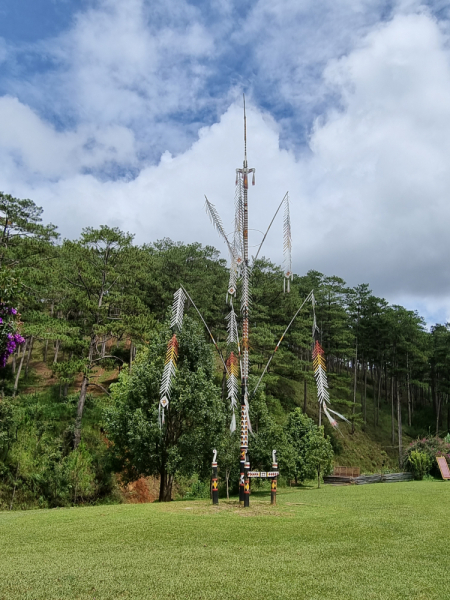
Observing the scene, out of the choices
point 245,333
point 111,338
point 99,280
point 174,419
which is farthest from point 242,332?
point 111,338

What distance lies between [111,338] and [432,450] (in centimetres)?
1825

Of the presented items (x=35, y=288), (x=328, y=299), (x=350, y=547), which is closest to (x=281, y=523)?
(x=350, y=547)

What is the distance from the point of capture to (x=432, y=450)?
917 inches

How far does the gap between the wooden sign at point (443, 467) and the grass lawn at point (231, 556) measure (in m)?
14.2

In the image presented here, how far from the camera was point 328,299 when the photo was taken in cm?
4022

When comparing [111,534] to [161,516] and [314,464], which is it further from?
[314,464]

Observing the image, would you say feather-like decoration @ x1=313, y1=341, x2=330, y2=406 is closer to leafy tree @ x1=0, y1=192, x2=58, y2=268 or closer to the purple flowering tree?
the purple flowering tree

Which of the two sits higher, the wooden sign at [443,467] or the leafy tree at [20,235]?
the leafy tree at [20,235]

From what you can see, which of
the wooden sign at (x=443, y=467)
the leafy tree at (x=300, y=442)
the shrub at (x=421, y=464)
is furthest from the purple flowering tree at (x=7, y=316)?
the shrub at (x=421, y=464)

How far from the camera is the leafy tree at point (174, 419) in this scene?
14984 millimetres

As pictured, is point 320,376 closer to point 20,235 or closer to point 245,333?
point 245,333

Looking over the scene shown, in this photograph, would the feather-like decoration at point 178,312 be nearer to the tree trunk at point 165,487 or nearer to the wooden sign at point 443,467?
the tree trunk at point 165,487

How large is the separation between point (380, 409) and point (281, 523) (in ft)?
137

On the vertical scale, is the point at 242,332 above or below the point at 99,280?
below
